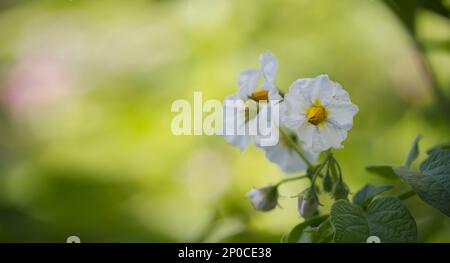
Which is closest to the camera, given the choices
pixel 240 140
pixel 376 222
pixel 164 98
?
pixel 376 222

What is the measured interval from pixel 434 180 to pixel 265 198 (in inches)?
6.0

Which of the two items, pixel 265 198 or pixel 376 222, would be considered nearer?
pixel 376 222

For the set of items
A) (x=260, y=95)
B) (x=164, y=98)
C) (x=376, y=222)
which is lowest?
(x=376, y=222)

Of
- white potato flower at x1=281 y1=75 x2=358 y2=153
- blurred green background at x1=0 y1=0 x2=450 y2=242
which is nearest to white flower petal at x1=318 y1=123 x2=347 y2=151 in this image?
white potato flower at x1=281 y1=75 x2=358 y2=153

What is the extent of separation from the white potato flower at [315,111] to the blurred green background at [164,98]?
475mm

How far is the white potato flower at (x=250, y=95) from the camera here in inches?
20.2

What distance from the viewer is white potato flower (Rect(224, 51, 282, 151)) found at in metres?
0.51

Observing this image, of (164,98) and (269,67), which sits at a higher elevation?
(164,98)

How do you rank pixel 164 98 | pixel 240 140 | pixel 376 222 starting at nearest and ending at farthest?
pixel 376 222 → pixel 240 140 → pixel 164 98

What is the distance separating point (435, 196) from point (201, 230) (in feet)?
1.97

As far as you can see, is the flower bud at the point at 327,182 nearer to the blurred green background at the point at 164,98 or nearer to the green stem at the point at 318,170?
the green stem at the point at 318,170

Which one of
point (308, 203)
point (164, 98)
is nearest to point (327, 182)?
point (308, 203)

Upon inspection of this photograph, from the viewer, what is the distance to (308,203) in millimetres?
508

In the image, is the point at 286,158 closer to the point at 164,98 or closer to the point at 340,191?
the point at 340,191
